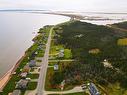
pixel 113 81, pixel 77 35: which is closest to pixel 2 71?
pixel 113 81

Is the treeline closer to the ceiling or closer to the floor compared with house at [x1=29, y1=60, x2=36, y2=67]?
closer to the ceiling

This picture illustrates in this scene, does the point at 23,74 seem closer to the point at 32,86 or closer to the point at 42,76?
the point at 42,76

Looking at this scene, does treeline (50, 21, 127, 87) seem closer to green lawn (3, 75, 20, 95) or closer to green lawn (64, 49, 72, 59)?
green lawn (64, 49, 72, 59)

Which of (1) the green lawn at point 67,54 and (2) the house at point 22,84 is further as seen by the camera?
(1) the green lawn at point 67,54

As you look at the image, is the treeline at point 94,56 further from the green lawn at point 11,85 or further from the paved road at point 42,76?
the green lawn at point 11,85

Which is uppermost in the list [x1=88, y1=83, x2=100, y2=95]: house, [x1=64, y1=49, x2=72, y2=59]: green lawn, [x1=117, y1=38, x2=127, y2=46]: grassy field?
[x1=117, y1=38, x2=127, y2=46]: grassy field

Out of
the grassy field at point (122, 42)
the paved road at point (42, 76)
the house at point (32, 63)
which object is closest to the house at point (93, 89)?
the paved road at point (42, 76)

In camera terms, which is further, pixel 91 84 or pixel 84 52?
pixel 84 52

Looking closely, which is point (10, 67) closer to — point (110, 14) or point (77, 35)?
point (77, 35)

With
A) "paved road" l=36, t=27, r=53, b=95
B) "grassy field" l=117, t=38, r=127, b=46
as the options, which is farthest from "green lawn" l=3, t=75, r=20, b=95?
"grassy field" l=117, t=38, r=127, b=46

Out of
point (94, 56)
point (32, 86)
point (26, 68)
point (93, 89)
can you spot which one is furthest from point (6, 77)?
point (94, 56)

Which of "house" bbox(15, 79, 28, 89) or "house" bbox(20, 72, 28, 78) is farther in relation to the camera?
"house" bbox(20, 72, 28, 78)
